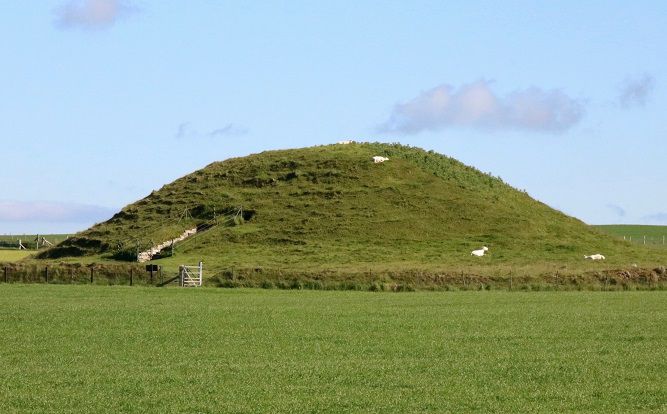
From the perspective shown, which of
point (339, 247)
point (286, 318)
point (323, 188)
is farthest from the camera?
point (323, 188)

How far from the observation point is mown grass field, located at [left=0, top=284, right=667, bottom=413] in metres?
20.1

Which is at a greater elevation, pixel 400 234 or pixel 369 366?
pixel 400 234

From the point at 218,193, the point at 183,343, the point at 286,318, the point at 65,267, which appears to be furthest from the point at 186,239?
the point at 183,343

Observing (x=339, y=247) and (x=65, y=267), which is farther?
(x=339, y=247)

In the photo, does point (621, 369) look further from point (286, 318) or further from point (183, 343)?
point (286, 318)

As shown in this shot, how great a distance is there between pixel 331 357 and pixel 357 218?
63.9m

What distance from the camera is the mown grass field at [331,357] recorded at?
793 inches

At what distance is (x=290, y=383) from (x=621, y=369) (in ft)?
24.1

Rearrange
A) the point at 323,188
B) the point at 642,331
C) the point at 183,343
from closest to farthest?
the point at 183,343, the point at 642,331, the point at 323,188

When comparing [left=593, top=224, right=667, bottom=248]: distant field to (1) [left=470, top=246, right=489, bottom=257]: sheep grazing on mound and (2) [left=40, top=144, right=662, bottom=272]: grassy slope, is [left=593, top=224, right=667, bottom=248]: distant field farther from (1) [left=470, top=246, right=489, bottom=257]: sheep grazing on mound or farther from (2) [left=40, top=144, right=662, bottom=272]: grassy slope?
(1) [left=470, top=246, right=489, bottom=257]: sheep grazing on mound

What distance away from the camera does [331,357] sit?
1067 inches

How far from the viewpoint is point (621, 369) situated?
80.0ft

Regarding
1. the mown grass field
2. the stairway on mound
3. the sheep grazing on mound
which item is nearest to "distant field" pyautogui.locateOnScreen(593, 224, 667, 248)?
the sheep grazing on mound

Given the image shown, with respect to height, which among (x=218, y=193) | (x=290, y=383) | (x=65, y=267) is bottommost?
(x=290, y=383)
